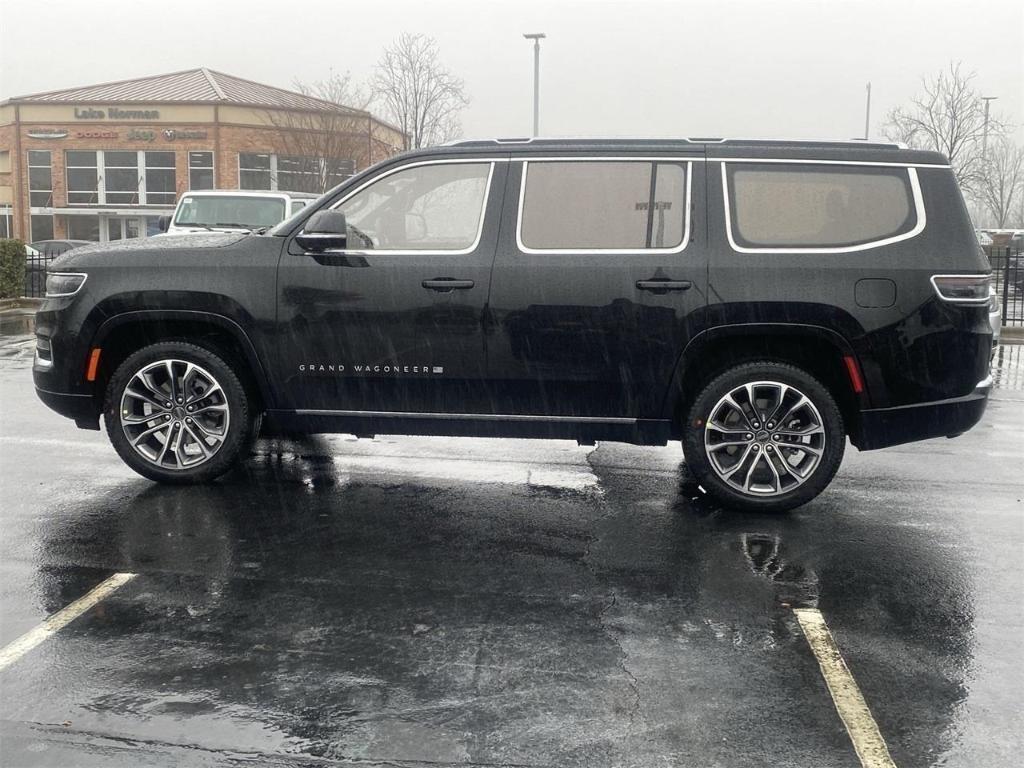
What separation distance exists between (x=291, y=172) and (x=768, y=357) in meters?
46.1

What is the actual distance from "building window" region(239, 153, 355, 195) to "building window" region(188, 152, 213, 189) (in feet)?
5.94

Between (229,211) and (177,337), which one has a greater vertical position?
(229,211)

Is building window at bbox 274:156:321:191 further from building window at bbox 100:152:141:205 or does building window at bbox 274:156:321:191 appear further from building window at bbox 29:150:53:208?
building window at bbox 29:150:53:208

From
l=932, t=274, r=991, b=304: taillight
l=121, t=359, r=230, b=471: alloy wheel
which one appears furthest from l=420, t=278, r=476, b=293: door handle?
l=932, t=274, r=991, b=304: taillight

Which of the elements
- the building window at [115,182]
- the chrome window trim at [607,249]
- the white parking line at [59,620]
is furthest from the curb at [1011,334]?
the building window at [115,182]

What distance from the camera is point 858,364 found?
586 centimetres

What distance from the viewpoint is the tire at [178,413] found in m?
6.29

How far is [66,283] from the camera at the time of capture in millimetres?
6332

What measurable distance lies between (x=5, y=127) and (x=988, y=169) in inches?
2099

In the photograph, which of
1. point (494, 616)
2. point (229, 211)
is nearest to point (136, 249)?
point (494, 616)

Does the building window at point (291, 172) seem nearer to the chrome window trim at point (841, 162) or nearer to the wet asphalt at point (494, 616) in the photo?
the wet asphalt at point (494, 616)

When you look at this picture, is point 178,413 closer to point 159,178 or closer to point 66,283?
point 66,283

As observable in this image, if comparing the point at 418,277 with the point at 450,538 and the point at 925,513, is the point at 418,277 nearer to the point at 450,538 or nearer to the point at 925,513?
the point at 450,538

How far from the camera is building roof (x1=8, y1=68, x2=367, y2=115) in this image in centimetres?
5703
